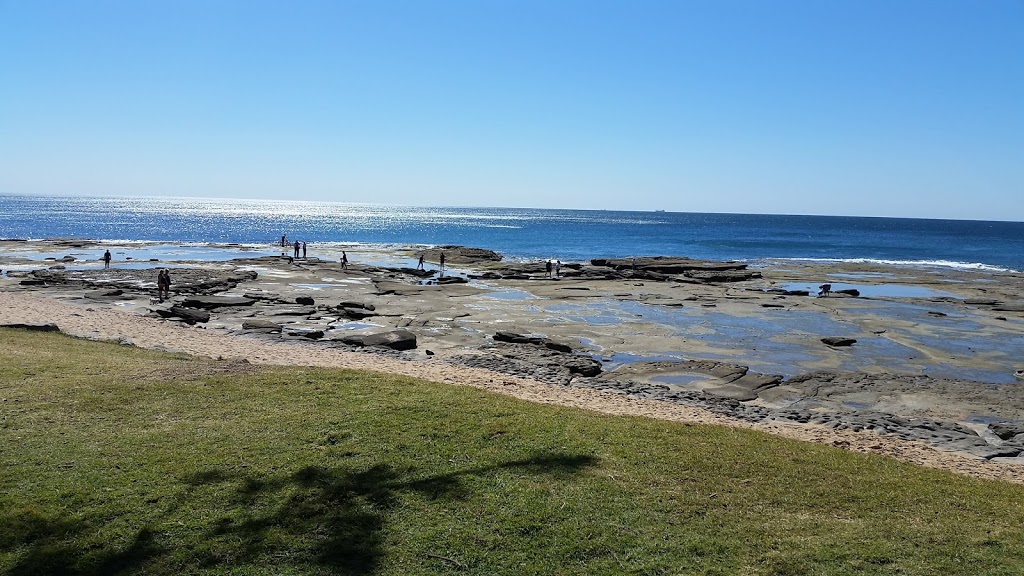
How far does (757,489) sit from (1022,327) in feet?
107

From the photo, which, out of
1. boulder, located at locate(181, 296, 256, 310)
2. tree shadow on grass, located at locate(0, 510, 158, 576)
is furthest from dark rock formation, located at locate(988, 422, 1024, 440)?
boulder, located at locate(181, 296, 256, 310)

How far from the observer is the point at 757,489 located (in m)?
9.19

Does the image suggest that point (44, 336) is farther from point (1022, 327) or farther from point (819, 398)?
point (1022, 327)

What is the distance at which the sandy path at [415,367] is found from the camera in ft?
46.8

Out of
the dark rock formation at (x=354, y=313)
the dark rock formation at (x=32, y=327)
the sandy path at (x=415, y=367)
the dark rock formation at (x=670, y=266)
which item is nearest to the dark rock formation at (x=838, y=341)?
the sandy path at (x=415, y=367)

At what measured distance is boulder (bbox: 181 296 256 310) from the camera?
3244 centimetres

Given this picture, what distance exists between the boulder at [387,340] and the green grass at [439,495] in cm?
1149

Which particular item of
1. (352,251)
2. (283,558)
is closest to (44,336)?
Result: (283,558)

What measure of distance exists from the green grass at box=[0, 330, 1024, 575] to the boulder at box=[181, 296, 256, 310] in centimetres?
2041

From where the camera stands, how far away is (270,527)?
7629 millimetres

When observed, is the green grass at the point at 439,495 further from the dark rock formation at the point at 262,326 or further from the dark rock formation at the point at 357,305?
the dark rock formation at the point at 357,305

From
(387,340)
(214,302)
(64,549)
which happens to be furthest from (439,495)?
(214,302)

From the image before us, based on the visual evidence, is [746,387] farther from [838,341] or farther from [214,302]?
[214,302]

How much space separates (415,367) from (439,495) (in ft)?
41.6
